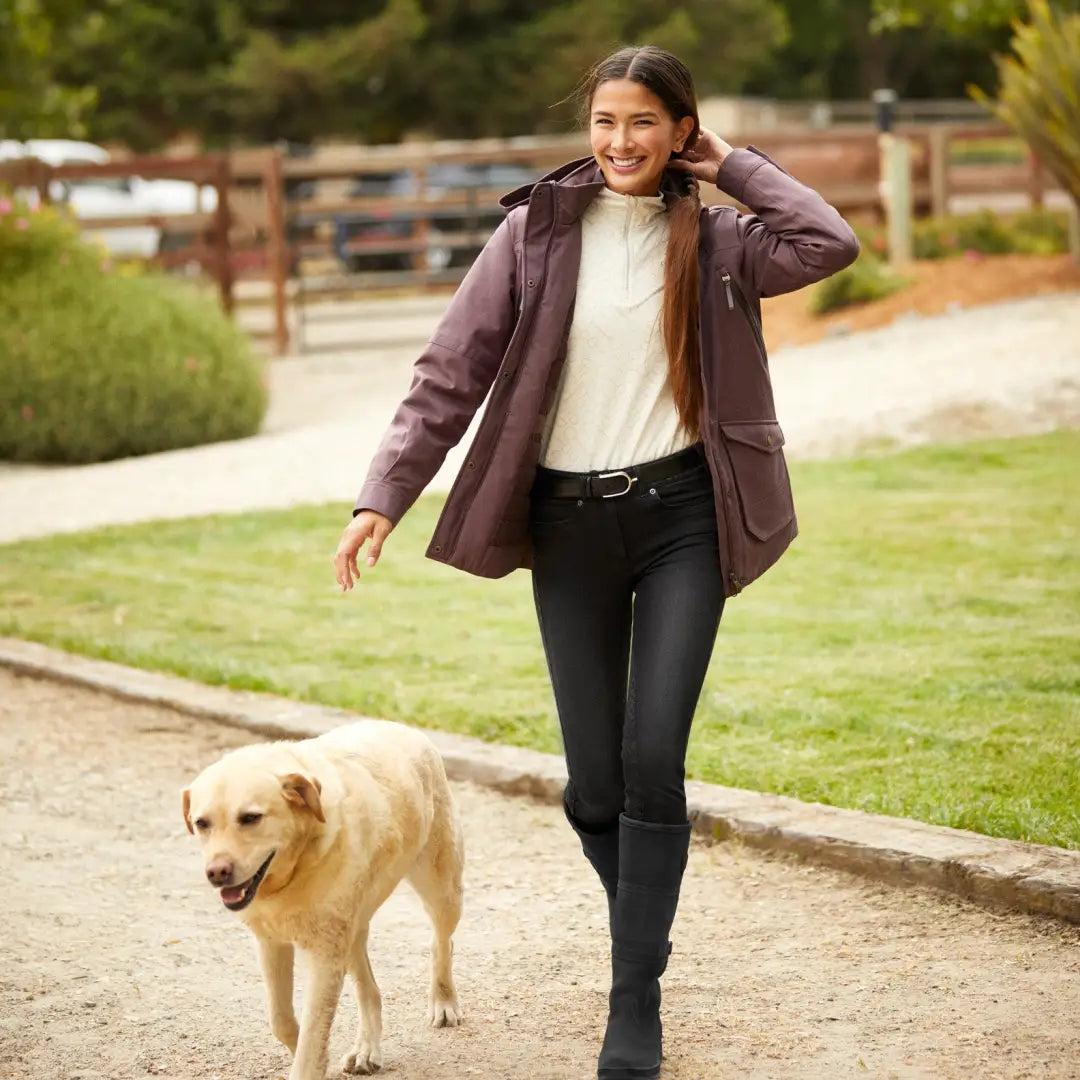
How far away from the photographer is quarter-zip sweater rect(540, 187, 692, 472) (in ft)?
12.5

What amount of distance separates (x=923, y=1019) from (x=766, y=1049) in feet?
1.32

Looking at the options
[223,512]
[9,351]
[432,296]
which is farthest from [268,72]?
[223,512]

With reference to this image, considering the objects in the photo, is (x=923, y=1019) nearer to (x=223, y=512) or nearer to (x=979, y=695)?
(x=979, y=695)

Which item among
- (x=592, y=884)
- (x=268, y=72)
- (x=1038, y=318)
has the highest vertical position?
(x=268, y=72)

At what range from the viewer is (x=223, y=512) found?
12242 mm

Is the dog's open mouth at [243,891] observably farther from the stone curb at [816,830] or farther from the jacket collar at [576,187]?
the stone curb at [816,830]

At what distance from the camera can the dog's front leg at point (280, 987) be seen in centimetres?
384

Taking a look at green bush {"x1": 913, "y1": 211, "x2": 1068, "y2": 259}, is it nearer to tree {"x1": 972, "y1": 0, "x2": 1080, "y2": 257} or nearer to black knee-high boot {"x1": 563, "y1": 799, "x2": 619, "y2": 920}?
tree {"x1": 972, "y1": 0, "x2": 1080, "y2": 257}

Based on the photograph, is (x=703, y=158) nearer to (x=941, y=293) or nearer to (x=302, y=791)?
(x=302, y=791)

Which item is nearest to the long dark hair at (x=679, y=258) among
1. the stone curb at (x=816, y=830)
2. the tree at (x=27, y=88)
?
the stone curb at (x=816, y=830)

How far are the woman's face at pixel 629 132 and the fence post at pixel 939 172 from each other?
58.0ft

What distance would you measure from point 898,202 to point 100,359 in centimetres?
908

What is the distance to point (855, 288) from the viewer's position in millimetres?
17406

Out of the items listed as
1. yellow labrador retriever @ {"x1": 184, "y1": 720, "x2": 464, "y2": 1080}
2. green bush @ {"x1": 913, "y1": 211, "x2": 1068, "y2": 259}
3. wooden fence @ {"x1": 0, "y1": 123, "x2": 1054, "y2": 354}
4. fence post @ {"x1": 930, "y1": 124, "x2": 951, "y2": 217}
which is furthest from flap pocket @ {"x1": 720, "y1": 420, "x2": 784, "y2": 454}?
fence post @ {"x1": 930, "y1": 124, "x2": 951, "y2": 217}
